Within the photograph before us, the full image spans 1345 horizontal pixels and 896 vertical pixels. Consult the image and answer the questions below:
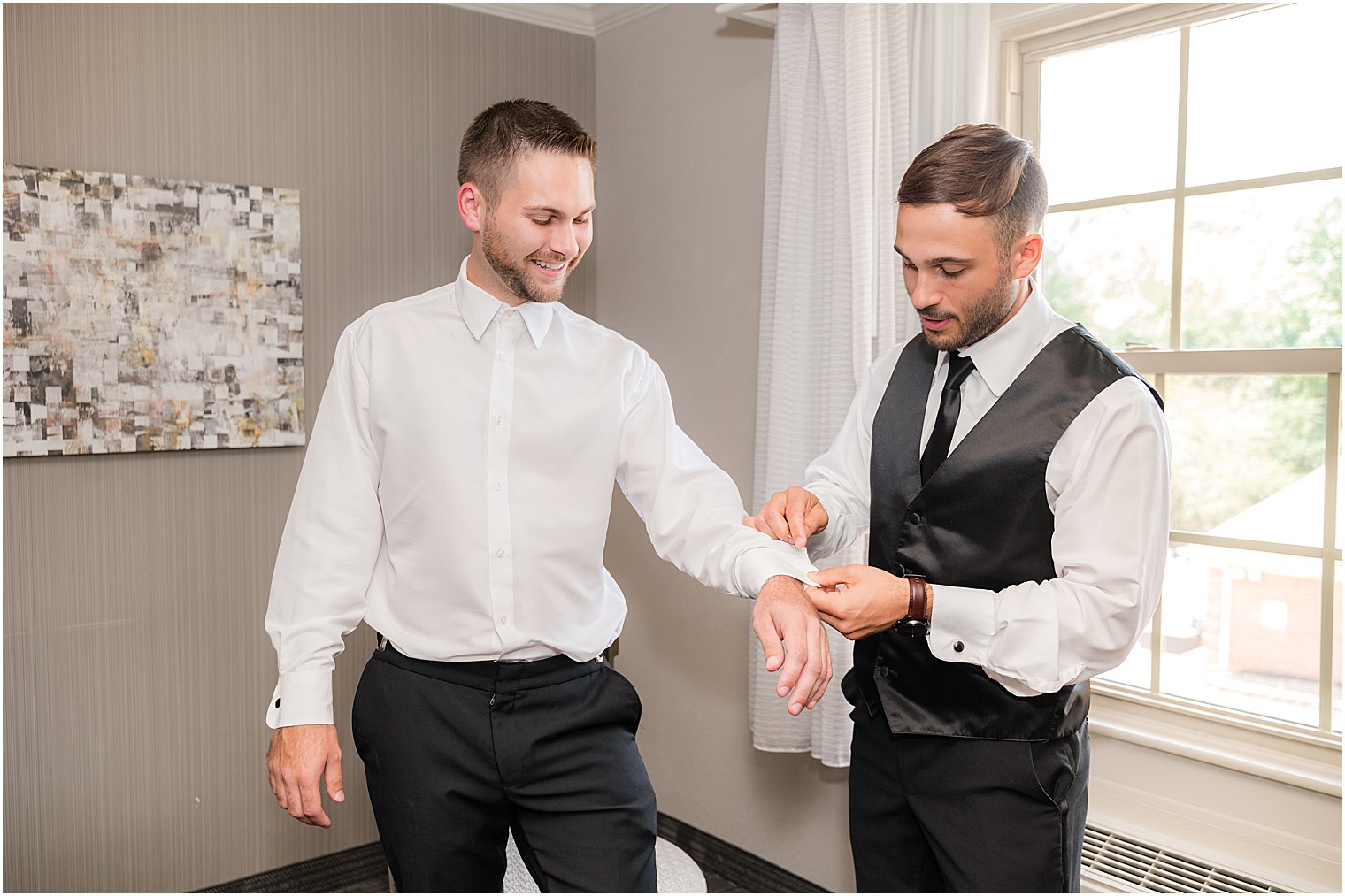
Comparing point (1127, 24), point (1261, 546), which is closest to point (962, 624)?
point (1261, 546)

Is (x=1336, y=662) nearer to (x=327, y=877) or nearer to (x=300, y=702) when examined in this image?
(x=300, y=702)

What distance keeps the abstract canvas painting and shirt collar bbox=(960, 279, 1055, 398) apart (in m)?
2.10

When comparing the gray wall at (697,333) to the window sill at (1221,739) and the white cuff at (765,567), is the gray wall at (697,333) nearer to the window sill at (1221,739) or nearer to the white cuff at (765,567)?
the window sill at (1221,739)

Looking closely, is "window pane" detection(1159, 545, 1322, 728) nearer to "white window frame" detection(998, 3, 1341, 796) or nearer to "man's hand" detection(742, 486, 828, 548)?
"white window frame" detection(998, 3, 1341, 796)

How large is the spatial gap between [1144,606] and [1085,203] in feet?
4.17

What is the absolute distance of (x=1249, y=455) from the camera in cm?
224

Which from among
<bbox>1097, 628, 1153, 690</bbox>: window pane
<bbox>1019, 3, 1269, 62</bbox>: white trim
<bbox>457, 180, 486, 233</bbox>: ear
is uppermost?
<bbox>1019, 3, 1269, 62</bbox>: white trim

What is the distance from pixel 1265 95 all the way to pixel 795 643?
1.57 m

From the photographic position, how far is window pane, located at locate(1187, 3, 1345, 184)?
2.10 meters

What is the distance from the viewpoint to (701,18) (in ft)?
10.5

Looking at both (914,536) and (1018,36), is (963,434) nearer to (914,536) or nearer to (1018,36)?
(914,536)

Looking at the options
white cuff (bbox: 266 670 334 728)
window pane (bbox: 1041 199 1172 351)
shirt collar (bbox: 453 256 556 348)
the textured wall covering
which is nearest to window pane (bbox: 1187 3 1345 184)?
window pane (bbox: 1041 199 1172 351)

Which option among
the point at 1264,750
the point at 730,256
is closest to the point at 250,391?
the point at 730,256

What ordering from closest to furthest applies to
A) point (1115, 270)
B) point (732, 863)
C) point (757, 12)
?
point (1115, 270)
point (757, 12)
point (732, 863)
